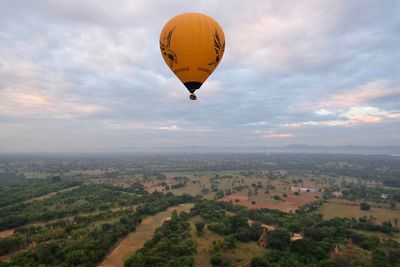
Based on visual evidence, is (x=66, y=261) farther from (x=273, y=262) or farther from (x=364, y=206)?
(x=364, y=206)

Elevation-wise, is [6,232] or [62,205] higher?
[62,205]

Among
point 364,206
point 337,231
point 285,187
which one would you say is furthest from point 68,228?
point 285,187

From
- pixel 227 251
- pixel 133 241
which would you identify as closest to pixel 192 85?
pixel 227 251

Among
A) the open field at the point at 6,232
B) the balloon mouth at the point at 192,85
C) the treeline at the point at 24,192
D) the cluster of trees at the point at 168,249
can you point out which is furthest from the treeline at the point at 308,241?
the treeline at the point at 24,192

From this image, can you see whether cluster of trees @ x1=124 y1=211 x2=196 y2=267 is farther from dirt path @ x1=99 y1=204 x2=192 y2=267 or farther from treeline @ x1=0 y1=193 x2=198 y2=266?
treeline @ x1=0 y1=193 x2=198 y2=266

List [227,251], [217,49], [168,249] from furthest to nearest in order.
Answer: [227,251] < [168,249] < [217,49]

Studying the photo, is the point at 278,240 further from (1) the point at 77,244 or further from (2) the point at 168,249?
(1) the point at 77,244

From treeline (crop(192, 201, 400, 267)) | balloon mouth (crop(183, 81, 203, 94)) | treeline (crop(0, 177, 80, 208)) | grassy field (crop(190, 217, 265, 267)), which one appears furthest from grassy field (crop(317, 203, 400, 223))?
treeline (crop(0, 177, 80, 208))
